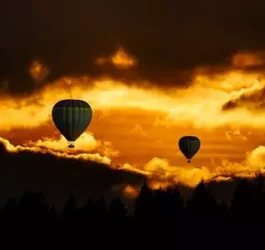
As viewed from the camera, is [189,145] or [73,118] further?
[189,145]

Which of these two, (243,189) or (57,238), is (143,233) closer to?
(57,238)

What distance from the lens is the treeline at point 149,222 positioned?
14200 cm

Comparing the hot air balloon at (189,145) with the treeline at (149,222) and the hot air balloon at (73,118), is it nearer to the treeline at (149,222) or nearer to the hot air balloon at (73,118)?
the treeline at (149,222)

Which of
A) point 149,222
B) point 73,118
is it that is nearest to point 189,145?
point 149,222

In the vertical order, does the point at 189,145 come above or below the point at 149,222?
above

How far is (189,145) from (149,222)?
1317 centimetres

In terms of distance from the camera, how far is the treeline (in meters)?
142

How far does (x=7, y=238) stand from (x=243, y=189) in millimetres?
40825

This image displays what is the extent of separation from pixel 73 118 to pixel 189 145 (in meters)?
37.3

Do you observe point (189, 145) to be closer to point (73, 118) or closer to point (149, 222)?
point (149, 222)

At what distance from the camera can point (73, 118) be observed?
11950cm

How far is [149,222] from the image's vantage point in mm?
153500

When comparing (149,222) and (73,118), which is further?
(149,222)

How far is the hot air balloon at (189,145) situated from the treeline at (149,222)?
975 centimetres
